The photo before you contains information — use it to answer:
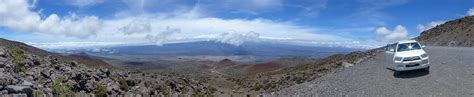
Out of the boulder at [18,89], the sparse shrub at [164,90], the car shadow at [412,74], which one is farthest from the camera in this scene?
the sparse shrub at [164,90]

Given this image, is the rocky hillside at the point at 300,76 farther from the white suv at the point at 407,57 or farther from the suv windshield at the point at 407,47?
the suv windshield at the point at 407,47

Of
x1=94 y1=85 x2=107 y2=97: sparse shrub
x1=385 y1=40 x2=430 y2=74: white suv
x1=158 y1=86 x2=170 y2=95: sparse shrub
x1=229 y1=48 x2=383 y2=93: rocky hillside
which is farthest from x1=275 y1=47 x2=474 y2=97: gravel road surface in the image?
x1=94 y1=85 x2=107 y2=97: sparse shrub

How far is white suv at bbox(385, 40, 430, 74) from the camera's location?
22578mm

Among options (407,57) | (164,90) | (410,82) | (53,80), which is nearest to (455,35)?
(164,90)

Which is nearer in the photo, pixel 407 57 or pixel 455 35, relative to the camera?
pixel 407 57

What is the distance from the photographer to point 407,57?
22734 millimetres

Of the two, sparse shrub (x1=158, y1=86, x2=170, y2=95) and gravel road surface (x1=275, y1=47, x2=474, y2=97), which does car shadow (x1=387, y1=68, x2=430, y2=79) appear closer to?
gravel road surface (x1=275, y1=47, x2=474, y2=97)

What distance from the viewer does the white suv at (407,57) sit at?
74.1 feet

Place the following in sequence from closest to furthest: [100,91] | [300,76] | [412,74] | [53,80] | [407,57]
Answer: [53,80] → [407,57] → [412,74] → [100,91] → [300,76]

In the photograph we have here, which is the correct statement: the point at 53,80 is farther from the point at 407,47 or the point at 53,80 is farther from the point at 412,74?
the point at 407,47

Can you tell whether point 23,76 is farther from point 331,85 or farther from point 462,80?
point 462,80

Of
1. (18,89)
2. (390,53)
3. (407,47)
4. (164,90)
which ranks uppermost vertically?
(407,47)

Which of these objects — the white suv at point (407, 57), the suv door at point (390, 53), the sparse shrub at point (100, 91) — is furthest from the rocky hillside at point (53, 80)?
the white suv at point (407, 57)

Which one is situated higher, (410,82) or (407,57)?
(407,57)
